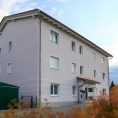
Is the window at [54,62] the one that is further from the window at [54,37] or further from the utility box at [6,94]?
the utility box at [6,94]

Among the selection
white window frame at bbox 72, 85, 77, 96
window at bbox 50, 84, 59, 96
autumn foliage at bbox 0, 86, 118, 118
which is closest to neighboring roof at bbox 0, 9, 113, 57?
white window frame at bbox 72, 85, 77, 96

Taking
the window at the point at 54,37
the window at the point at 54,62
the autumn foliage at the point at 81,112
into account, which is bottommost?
the autumn foliage at the point at 81,112

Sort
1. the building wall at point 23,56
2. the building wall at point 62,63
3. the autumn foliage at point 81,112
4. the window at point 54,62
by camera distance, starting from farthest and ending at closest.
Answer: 1. the window at point 54,62
2. the building wall at point 62,63
3. the building wall at point 23,56
4. the autumn foliage at point 81,112

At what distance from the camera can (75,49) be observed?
35.1 m

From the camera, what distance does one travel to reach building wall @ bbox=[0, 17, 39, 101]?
27.4 m

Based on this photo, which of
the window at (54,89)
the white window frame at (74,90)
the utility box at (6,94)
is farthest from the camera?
the white window frame at (74,90)

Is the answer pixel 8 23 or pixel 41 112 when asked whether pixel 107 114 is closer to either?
pixel 41 112

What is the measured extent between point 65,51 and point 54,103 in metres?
6.25

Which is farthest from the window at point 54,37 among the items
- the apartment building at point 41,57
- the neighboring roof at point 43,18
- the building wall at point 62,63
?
the neighboring roof at point 43,18

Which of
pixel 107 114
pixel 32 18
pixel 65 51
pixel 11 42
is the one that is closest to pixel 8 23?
pixel 11 42

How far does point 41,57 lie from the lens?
27.3 metres

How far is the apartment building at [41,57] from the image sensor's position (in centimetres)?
2739

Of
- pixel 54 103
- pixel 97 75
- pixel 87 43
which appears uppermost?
pixel 87 43

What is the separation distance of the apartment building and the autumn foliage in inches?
817
